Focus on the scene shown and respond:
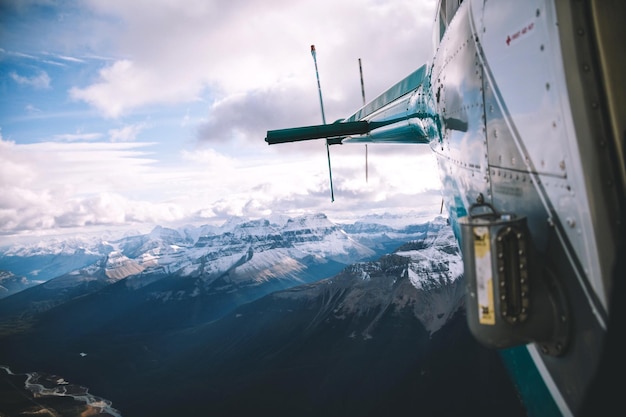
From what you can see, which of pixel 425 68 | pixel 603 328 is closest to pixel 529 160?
pixel 603 328

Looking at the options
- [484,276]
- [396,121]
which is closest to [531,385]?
[484,276]

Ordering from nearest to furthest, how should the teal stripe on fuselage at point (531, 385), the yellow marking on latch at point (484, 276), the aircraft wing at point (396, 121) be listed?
the yellow marking on latch at point (484, 276) < the teal stripe on fuselage at point (531, 385) < the aircraft wing at point (396, 121)

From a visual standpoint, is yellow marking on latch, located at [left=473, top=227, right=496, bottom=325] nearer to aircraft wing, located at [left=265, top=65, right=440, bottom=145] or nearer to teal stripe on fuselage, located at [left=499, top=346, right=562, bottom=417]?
teal stripe on fuselage, located at [left=499, top=346, right=562, bottom=417]

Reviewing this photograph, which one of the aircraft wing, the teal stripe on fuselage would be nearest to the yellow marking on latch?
the teal stripe on fuselage

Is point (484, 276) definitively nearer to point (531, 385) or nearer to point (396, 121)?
point (531, 385)

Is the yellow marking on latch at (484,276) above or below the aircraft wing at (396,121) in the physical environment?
below

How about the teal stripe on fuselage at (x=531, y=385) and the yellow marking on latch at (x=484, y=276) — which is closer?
the yellow marking on latch at (x=484, y=276)

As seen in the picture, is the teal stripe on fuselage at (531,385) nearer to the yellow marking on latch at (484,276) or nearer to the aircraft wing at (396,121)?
the yellow marking on latch at (484,276)

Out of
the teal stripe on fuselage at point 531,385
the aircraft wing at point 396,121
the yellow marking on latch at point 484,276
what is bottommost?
the teal stripe on fuselage at point 531,385

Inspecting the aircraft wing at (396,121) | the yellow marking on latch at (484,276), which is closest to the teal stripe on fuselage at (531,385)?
the yellow marking on latch at (484,276)

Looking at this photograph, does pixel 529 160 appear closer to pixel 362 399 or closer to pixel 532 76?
pixel 532 76
